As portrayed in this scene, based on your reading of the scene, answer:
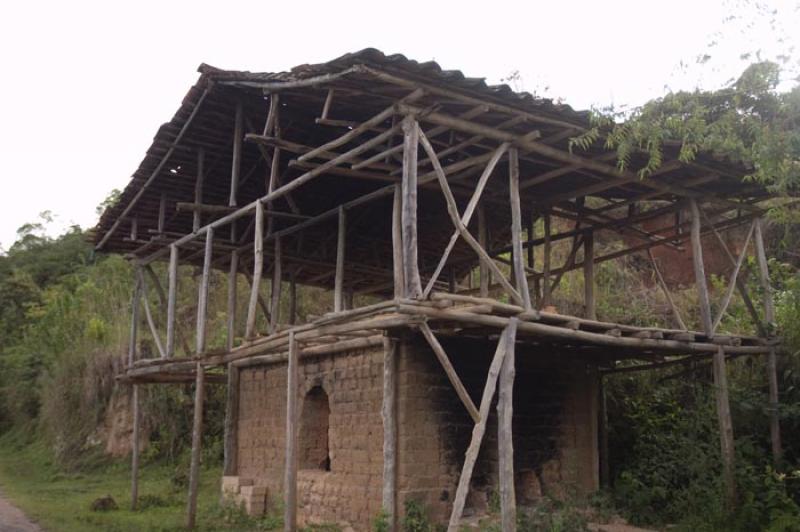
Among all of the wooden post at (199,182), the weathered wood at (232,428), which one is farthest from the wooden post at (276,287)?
the weathered wood at (232,428)

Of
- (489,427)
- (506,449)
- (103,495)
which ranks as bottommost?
(103,495)

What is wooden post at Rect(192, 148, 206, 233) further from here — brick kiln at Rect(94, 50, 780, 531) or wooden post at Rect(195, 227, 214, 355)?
wooden post at Rect(195, 227, 214, 355)

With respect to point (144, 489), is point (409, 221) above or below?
above

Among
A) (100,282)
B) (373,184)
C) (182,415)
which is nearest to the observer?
(373,184)

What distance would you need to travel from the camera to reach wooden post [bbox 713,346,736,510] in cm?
999

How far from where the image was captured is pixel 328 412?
12.0 meters

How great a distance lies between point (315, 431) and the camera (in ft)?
38.9

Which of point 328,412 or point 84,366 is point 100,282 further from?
point 328,412

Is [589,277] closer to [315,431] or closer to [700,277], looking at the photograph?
[700,277]

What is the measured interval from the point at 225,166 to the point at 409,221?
6168mm

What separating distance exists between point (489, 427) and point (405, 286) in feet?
10.9

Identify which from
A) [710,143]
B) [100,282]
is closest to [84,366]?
[100,282]

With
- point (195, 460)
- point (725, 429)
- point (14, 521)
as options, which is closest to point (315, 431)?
point (195, 460)

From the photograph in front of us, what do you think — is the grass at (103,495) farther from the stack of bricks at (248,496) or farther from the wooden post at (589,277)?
the wooden post at (589,277)
